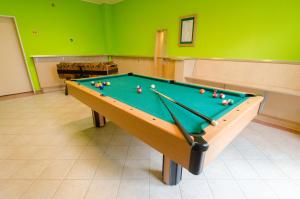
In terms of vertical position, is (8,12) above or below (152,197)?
above

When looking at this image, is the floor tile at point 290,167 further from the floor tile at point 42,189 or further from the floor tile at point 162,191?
the floor tile at point 42,189

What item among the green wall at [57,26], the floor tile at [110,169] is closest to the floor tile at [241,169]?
the floor tile at [110,169]

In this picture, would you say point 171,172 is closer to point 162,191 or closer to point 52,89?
point 162,191

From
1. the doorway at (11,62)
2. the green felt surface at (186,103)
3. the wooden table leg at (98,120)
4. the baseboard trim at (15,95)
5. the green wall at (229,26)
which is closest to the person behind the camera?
the green felt surface at (186,103)

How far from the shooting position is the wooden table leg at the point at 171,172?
52.3 inches

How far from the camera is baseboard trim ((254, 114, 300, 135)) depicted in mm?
2333

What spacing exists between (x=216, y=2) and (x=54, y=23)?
14.0 feet

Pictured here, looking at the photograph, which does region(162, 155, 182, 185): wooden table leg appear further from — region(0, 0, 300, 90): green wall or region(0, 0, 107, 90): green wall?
region(0, 0, 107, 90): green wall

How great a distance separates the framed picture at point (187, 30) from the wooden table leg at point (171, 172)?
279cm

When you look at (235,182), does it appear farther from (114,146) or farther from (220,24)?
→ (220,24)

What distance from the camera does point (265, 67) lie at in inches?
99.3

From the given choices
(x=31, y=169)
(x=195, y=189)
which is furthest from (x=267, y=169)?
(x=31, y=169)

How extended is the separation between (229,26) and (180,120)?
8.54 feet

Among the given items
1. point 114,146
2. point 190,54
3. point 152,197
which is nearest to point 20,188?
point 114,146
